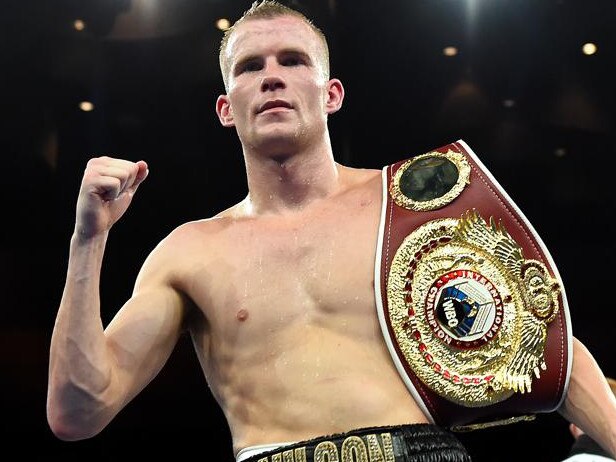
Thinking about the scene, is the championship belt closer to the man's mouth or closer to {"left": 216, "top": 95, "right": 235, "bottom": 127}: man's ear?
the man's mouth

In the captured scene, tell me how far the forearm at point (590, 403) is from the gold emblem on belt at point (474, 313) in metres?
0.07

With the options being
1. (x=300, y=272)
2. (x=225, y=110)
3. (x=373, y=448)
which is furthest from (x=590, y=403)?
(x=225, y=110)

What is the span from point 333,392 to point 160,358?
0.34 meters

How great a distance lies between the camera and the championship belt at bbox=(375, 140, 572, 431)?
4.46 ft

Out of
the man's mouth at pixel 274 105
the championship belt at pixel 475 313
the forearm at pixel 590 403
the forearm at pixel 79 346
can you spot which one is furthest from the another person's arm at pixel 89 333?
the forearm at pixel 590 403

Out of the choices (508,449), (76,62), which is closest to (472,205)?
(76,62)

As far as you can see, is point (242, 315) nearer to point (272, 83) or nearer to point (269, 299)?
point (269, 299)

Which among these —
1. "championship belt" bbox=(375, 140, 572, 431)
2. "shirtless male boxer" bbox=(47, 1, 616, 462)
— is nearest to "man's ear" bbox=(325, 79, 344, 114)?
"shirtless male boxer" bbox=(47, 1, 616, 462)

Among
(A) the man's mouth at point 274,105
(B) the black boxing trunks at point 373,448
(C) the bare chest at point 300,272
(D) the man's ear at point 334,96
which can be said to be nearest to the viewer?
(B) the black boxing trunks at point 373,448

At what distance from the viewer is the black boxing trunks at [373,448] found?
4.17ft

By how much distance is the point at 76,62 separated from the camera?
320 centimetres

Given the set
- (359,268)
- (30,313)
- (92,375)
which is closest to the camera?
(92,375)

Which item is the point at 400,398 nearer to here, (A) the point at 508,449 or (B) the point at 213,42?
(B) the point at 213,42

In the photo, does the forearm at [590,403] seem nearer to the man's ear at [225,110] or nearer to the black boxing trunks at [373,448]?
the black boxing trunks at [373,448]
